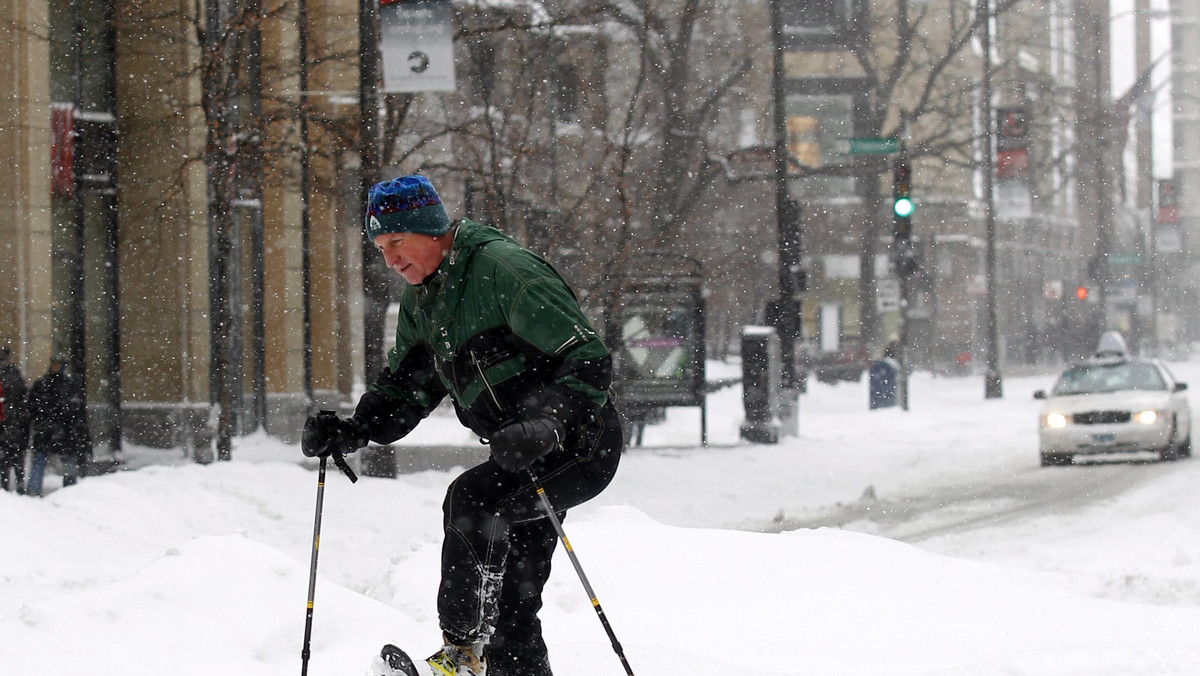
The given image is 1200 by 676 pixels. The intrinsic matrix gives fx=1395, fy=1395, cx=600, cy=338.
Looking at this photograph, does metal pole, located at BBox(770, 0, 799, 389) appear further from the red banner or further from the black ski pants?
the black ski pants

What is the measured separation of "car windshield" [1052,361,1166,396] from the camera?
17422 mm

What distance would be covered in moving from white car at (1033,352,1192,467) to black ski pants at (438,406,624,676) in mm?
13701

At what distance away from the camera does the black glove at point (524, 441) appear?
11.7 ft

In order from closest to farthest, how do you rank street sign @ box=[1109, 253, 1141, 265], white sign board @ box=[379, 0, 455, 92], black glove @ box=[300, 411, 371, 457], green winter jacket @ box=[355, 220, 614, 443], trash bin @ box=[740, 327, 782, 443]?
green winter jacket @ box=[355, 220, 614, 443], black glove @ box=[300, 411, 371, 457], white sign board @ box=[379, 0, 455, 92], trash bin @ box=[740, 327, 782, 443], street sign @ box=[1109, 253, 1141, 265]

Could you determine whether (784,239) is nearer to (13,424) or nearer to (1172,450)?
(1172,450)

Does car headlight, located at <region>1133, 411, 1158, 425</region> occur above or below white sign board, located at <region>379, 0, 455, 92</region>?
below

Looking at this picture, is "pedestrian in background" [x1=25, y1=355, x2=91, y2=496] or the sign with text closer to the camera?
"pedestrian in background" [x1=25, y1=355, x2=91, y2=496]

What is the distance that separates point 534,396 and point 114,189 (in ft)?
52.5

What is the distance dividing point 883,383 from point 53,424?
61.9 feet

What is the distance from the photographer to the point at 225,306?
649 inches

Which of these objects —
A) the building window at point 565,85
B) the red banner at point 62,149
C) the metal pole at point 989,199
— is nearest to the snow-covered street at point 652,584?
the red banner at point 62,149

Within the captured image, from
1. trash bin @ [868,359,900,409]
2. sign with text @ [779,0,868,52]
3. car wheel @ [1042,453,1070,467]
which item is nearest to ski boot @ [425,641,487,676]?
car wheel @ [1042,453,1070,467]

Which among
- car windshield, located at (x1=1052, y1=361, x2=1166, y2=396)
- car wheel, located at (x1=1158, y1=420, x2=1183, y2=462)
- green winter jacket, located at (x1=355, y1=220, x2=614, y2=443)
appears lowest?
car wheel, located at (x1=1158, y1=420, x2=1183, y2=462)

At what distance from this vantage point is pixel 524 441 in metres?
3.57
